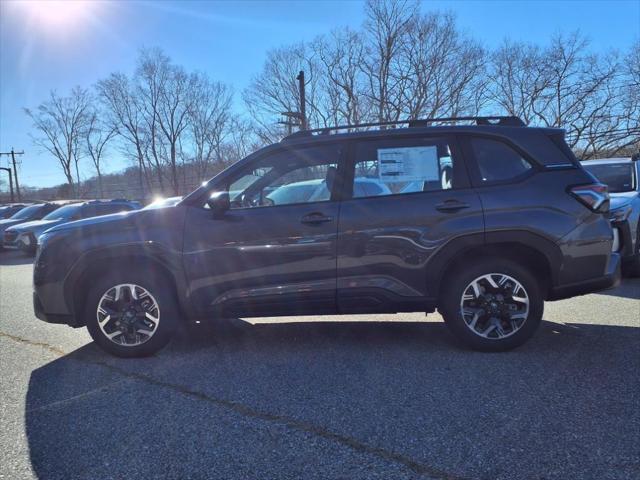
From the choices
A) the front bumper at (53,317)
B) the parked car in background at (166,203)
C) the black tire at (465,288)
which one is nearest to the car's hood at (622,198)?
the black tire at (465,288)

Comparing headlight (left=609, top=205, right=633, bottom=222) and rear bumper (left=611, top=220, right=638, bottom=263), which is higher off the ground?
headlight (left=609, top=205, right=633, bottom=222)

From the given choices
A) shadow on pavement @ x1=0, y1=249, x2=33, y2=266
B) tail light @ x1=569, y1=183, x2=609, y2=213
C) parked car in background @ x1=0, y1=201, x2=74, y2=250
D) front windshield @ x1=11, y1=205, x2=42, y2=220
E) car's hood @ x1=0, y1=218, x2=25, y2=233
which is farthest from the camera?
front windshield @ x1=11, y1=205, x2=42, y2=220

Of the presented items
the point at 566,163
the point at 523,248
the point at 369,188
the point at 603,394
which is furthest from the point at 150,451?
the point at 566,163

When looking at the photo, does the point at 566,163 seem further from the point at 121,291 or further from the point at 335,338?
the point at 121,291

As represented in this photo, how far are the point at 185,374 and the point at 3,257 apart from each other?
1427 centimetres

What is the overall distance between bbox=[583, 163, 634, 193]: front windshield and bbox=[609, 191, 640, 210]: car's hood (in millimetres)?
329

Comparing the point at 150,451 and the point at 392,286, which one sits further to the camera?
the point at 392,286

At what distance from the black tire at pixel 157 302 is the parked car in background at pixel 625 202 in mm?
4302

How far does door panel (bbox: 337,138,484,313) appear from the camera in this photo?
3.78 m

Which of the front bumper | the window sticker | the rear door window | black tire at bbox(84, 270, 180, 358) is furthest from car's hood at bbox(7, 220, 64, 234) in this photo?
the window sticker

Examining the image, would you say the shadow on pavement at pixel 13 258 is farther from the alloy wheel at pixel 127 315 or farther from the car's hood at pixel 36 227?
the alloy wheel at pixel 127 315

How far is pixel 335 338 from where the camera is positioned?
4.54m

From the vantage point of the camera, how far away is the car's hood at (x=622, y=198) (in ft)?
19.6

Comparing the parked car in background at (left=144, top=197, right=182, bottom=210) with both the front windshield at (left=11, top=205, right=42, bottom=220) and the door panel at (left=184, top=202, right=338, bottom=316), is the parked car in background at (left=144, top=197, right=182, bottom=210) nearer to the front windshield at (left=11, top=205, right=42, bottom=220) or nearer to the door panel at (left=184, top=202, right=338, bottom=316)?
the door panel at (left=184, top=202, right=338, bottom=316)
